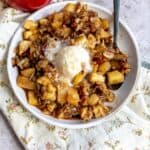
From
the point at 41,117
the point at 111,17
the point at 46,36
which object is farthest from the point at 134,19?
the point at 41,117

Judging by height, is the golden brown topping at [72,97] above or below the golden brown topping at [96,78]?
below

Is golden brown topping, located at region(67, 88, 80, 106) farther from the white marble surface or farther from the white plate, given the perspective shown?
the white marble surface

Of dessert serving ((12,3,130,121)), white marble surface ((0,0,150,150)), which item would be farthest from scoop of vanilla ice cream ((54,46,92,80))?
white marble surface ((0,0,150,150))

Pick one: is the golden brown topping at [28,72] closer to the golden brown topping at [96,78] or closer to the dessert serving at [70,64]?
the dessert serving at [70,64]

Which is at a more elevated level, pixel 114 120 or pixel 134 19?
pixel 134 19

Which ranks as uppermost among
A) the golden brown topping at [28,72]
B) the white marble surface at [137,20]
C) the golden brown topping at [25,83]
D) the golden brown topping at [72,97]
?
the white marble surface at [137,20]

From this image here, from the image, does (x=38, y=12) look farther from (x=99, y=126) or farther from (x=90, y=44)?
(x=99, y=126)

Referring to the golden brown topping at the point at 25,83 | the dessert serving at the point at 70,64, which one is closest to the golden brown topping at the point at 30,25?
A: the dessert serving at the point at 70,64

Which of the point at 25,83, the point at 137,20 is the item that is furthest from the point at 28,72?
the point at 137,20
